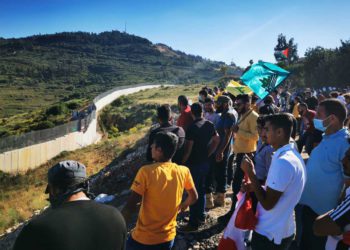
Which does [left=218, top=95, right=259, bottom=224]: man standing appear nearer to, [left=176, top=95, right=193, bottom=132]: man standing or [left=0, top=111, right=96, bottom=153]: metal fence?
[left=176, top=95, right=193, bottom=132]: man standing

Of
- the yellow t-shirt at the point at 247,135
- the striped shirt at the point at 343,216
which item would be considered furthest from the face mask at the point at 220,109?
the striped shirt at the point at 343,216

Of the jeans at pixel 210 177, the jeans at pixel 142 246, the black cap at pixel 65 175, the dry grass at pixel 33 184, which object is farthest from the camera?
the dry grass at pixel 33 184

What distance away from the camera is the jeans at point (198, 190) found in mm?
6105

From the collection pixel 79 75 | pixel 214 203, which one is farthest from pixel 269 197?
pixel 79 75

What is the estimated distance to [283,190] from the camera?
11.2 feet

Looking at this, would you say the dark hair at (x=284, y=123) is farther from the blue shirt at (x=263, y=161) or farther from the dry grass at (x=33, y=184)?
the dry grass at (x=33, y=184)

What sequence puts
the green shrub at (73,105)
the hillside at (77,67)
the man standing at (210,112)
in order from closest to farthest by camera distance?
1. the man standing at (210,112)
2. the green shrub at (73,105)
3. the hillside at (77,67)

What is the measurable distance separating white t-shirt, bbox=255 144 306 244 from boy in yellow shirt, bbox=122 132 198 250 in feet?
2.98

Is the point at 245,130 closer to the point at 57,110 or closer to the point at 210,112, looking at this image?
the point at 210,112

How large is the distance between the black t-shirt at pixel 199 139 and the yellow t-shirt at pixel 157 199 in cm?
201

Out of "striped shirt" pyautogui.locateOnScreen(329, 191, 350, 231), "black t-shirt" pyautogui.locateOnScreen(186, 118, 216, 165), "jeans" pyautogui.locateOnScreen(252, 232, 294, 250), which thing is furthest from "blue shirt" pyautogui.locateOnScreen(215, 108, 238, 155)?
"striped shirt" pyautogui.locateOnScreen(329, 191, 350, 231)

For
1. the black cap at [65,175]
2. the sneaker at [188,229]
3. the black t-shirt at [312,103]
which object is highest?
the black t-shirt at [312,103]

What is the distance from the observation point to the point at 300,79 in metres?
45.7

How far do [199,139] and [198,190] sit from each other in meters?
0.81
